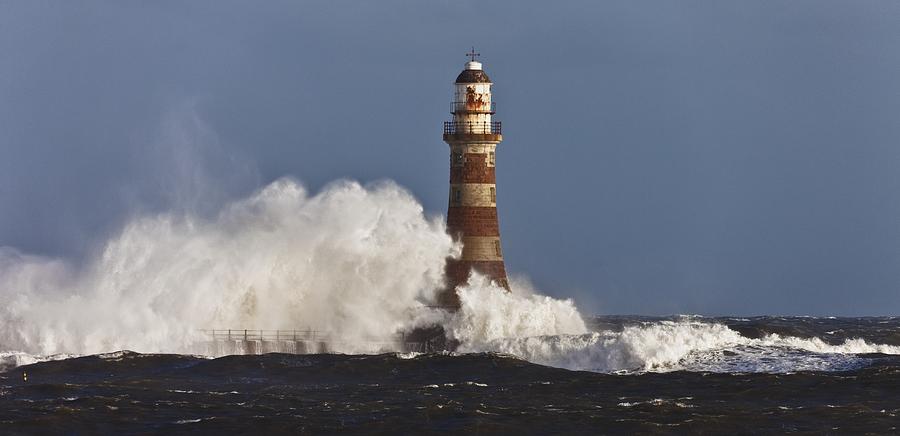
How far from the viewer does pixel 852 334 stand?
77.8 metres

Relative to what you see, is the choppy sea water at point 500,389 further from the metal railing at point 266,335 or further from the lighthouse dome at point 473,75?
the lighthouse dome at point 473,75

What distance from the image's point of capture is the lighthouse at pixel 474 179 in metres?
51.8

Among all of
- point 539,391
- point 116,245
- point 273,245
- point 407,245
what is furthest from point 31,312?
point 539,391

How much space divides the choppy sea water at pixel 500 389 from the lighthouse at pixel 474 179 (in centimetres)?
256

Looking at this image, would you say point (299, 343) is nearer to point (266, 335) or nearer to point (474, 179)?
point (266, 335)

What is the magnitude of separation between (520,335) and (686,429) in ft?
58.0

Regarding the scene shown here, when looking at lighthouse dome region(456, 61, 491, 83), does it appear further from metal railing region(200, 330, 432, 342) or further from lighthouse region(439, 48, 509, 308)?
metal railing region(200, 330, 432, 342)

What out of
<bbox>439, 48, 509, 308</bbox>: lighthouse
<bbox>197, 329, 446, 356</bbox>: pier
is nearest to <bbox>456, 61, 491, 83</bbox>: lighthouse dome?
<bbox>439, 48, 509, 308</bbox>: lighthouse

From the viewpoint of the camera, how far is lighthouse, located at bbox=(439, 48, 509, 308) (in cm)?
5175

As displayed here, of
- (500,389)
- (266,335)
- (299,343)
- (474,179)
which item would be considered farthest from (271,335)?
(500,389)

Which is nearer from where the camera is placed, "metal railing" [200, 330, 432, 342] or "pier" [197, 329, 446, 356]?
"pier" [197, 329, 446, 356]

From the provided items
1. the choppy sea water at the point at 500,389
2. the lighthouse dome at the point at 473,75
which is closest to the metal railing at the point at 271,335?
the choppy sea water at the point at 500,389

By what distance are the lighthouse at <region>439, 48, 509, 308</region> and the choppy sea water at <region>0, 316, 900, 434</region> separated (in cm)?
256

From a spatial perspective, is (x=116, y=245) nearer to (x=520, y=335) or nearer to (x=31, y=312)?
(x=31, y=312)
